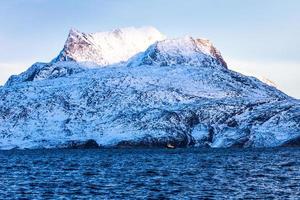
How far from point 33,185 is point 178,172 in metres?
35.1

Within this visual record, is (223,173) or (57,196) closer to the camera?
(57,196)

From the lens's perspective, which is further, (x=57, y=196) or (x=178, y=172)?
(x=178, y=172)

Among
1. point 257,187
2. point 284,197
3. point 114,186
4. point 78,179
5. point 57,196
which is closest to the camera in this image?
point 284,197

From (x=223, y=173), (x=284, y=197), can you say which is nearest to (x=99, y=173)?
(x=223, y=173)

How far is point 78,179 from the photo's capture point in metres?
110

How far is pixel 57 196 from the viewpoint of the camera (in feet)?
277

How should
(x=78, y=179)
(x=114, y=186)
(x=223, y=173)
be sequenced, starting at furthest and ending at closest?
(x=223, y=173), (x=78, y=179), (x=114, y=186)

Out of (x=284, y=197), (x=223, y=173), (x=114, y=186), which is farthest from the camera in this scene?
(x=223, y=173)

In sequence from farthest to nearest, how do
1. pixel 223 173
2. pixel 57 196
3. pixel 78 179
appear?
pixel 223 173 → pixel 78 179 → pixel 57 196

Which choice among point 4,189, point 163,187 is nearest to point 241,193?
point 163,187

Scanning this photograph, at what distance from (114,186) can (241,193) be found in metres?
21.6

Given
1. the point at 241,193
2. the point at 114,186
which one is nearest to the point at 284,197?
the point at 241,193

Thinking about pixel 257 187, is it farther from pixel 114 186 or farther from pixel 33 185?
pixel 33 185

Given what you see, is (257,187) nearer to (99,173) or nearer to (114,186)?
(114,186)
